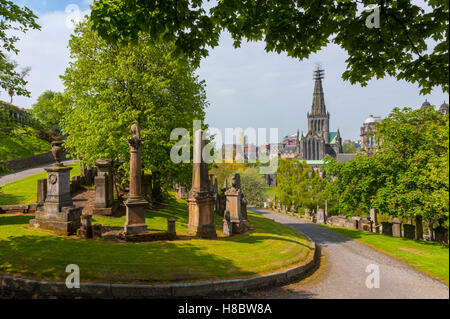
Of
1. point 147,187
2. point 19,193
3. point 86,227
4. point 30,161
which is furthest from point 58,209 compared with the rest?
point 30,161

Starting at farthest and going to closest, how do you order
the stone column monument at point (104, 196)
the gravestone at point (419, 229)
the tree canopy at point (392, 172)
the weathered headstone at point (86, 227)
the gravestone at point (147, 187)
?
the gravestone at point (147, 187) < the stone column monument at point (104, 196) < the gravestone at point (419, 229) < the tree canopy at point (392, 172) < the weathered headstone at point (86, 227)

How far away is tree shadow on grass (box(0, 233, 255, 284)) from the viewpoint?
6.63m

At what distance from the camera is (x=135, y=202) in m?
10.8

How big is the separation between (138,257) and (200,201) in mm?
4126

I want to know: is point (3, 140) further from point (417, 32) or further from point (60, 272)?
point (417, 32)

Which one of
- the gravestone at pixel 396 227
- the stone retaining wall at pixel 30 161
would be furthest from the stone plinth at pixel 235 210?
the stone retaining wall at pixel 30 161

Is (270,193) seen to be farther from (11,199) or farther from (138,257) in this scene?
(138,257)

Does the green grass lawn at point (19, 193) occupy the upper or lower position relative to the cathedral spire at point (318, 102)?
→ lower

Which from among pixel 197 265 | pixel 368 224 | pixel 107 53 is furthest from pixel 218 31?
pixel 368 224

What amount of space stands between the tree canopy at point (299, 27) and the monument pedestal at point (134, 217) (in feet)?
24.9

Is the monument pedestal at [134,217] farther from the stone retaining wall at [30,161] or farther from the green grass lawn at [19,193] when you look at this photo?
the stone retaining wall at [30,161]

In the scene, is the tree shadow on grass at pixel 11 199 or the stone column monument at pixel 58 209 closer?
the stone column monument at pixel 58 209

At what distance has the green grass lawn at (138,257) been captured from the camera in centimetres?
673

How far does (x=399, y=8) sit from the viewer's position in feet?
12.4
